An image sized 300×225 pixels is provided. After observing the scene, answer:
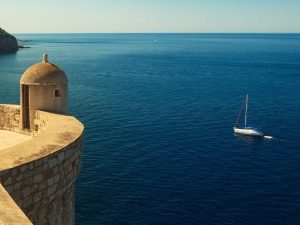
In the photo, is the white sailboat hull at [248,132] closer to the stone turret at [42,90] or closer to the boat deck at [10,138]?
the stone turret at [42,90]

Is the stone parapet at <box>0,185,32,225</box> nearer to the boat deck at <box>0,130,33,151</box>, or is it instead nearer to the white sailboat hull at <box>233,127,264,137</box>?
the boat deck at <box>0,130,33,151</box>

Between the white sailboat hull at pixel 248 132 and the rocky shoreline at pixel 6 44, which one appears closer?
the white sailboat hull at pixel 248 132

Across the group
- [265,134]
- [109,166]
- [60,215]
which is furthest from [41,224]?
[265,134]

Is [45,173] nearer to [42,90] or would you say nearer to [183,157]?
[42,90]

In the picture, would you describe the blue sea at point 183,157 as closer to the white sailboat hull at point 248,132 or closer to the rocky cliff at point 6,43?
the white sailboat hull at point 248,132

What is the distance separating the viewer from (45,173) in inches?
385

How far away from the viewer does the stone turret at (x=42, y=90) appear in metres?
→ 15.1

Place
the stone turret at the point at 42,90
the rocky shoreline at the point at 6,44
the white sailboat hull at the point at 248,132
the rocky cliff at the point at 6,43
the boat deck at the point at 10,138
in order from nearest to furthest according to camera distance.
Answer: the boat deck at the point at 10,138, the stone turret at the point at 42,90, the white sailboat hull at the point at 248,132, the rocky shoreline at the point at 6,44, the rocky cliff at the point at 6,43

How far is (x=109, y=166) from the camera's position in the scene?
43.1 m

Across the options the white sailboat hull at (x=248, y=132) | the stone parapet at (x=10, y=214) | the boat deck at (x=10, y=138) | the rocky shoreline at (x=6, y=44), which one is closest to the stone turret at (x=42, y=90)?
the boat deck at (x=10, y=138)

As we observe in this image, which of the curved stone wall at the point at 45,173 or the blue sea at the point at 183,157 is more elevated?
the curved stone wall at the point at 45,173

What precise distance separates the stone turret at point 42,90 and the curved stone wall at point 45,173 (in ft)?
9.24

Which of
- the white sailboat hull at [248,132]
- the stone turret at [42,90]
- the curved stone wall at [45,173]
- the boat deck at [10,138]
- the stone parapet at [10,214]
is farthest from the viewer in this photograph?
the white sailboat hull at [248,132]

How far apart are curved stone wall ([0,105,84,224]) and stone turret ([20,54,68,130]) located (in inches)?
111
